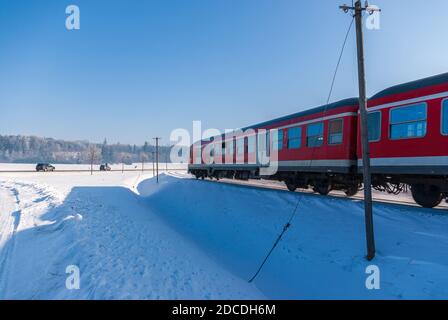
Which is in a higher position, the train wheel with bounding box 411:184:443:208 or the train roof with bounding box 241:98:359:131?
the train roof with bounding box 241:98:359:131

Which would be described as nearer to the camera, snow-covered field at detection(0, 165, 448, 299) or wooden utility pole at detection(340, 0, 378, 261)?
snow-covered field at detection(0, 165, 448, 299)

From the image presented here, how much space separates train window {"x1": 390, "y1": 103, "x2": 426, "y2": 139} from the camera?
8.72 meters

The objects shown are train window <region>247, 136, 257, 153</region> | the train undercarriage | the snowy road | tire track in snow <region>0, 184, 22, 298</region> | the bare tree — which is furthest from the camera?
the bare tree

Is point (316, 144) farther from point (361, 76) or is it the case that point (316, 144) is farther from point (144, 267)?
point (144, 267)

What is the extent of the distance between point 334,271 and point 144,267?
16.2 ft

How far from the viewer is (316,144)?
43.3 feet

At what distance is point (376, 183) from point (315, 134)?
11.3 ft

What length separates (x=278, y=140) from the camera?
16062mm

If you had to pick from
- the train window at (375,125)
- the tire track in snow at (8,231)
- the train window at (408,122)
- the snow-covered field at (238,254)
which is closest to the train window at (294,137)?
the snow-covered field at (238,254)

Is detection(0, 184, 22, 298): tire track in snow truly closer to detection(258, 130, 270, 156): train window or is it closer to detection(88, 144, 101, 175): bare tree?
detection(258, 130, 270, 156): train window

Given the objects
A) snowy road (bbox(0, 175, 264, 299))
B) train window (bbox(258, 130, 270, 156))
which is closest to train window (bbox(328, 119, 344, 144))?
train window (bbox(258, 130, 270, 156))

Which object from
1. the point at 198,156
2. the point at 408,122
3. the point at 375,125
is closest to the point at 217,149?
the point at 198,156

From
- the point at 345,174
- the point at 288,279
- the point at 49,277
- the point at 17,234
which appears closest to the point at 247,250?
the point at 288,279

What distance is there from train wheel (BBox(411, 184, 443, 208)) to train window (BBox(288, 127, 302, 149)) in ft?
18.2
